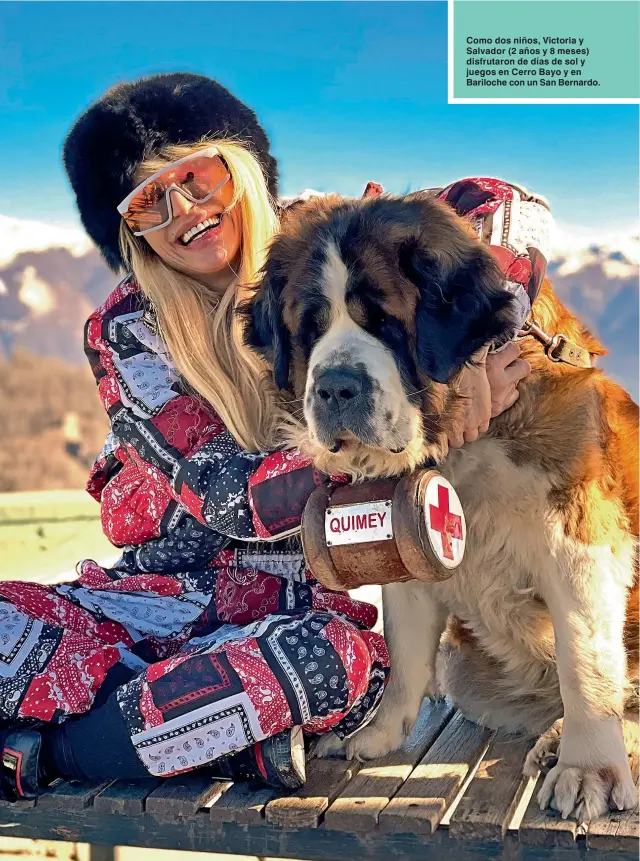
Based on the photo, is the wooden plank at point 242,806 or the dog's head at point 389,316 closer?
the dog's head at point 389,316

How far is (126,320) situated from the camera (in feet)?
7.80

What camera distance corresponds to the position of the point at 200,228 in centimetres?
235

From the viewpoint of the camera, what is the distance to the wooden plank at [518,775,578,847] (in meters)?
1.76

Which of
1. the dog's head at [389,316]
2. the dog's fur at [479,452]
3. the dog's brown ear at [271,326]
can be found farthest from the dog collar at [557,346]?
the dog's brown ear at [271,326]

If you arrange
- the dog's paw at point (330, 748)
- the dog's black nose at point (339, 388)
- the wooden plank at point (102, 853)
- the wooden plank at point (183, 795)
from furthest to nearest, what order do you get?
the wooden plank at point (102, 853)
the dog's paw at point (330, 748)
the wooden plank at point (183, 795)
the dog's black nose at point (339, 388)

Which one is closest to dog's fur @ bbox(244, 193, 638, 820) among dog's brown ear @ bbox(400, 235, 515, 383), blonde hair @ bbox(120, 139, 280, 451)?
dog's brown ear @ bbox(400, 235, 515, 383)

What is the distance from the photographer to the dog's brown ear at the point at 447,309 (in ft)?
5.89

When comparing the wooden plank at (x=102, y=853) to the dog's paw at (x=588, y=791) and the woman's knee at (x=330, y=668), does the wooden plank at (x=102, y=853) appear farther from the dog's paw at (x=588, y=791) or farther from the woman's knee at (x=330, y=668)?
the dog's paw at (x=588, y=791)

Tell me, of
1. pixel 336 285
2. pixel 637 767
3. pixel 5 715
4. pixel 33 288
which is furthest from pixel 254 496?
pixel 33 288

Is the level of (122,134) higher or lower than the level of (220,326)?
higher

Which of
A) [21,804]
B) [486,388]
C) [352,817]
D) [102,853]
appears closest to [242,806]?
[352,817]

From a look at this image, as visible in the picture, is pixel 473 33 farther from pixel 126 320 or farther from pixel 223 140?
pixel 126 320

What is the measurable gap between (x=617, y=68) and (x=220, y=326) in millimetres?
1185
